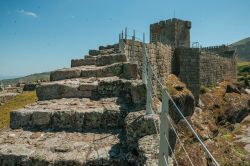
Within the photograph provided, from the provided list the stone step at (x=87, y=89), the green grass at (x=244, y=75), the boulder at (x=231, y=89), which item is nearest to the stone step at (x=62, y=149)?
the stone step at (x=87, y=89)

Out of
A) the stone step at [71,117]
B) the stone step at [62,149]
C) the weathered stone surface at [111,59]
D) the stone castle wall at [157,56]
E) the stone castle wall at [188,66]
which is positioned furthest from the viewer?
the stone castle wall at [188,66]

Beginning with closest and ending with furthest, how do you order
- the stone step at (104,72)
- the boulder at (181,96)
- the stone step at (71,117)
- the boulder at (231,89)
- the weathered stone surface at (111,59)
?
the stone step at (71,117) → the stone step at (104,72) → the weathered stone surface at (111,59) → the boulder at (181,96) → the boulder at (231,89)

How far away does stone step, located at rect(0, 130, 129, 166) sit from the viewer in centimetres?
489

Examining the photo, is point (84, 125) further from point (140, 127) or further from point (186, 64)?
point (186, 64)

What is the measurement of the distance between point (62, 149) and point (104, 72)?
3.75 meters

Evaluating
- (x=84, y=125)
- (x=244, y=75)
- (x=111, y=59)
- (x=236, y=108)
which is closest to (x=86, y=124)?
(x=84, y=125)

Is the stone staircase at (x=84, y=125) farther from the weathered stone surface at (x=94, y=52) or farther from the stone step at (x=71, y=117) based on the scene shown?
the weathered stone surface at (x=94, y=52)

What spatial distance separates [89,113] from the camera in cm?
620

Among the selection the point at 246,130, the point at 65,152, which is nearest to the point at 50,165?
the point at 65,152

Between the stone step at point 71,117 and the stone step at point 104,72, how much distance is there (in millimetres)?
1534

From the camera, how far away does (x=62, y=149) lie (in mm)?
5223

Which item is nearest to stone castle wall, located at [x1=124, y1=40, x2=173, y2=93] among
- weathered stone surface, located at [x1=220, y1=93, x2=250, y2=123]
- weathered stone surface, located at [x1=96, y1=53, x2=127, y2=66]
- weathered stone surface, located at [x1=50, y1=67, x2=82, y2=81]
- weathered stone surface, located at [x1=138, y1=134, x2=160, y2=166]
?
weathered stone surface, located at [x1=96, y1=53, x2=127, y2=66]

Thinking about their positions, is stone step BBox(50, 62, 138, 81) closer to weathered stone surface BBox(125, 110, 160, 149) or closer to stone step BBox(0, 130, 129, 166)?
stone step BBox(0, 130, 129, 166)

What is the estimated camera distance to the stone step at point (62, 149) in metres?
4.89
